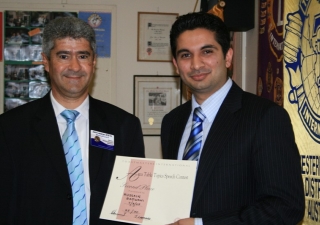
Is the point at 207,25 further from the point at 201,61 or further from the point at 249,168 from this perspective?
the point at 249,168

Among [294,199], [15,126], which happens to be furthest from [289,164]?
[15,126]

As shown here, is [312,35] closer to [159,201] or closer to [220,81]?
[220,81]

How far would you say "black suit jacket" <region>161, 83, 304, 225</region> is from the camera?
1985 mm

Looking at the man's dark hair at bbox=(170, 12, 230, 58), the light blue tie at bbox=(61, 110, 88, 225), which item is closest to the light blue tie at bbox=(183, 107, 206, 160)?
the man's dark hair at bbox=(170, 12, 230, 58)

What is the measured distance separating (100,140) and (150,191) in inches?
20.2

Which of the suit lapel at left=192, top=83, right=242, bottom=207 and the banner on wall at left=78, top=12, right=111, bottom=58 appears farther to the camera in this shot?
the banner on wall at left=78, top=12, right=111, bottom=58

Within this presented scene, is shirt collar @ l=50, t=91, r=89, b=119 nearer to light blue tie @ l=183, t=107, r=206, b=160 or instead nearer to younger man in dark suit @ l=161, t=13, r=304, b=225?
younger man in dark suit @ l=161, t=13, r=304, b=225

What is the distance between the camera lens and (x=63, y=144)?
2500mm

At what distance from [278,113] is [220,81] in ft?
1.40

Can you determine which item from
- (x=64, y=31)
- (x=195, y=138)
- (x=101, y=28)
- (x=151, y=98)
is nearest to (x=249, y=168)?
(x=195, y=138)

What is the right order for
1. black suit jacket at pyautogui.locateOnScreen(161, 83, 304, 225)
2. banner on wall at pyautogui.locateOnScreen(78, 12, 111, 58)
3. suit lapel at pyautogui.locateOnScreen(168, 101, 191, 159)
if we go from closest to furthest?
black suit jacket at pyautogui.locateOnScreen(161, 83, 304, 225) → suit lapel at pyautogui.locateOnScreen(168, 101, 191, 159) → banner on wall at pyautogui.locateOnScreen(78, 12, 111, 58)

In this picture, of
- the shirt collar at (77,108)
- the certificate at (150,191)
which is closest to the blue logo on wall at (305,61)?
the certificate at (150,191)

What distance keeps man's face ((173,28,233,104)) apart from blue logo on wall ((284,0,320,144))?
433mm

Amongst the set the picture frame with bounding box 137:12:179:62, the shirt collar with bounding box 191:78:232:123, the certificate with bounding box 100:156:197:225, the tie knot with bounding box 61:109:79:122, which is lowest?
the certificate with bounding box 100:156:197:225
